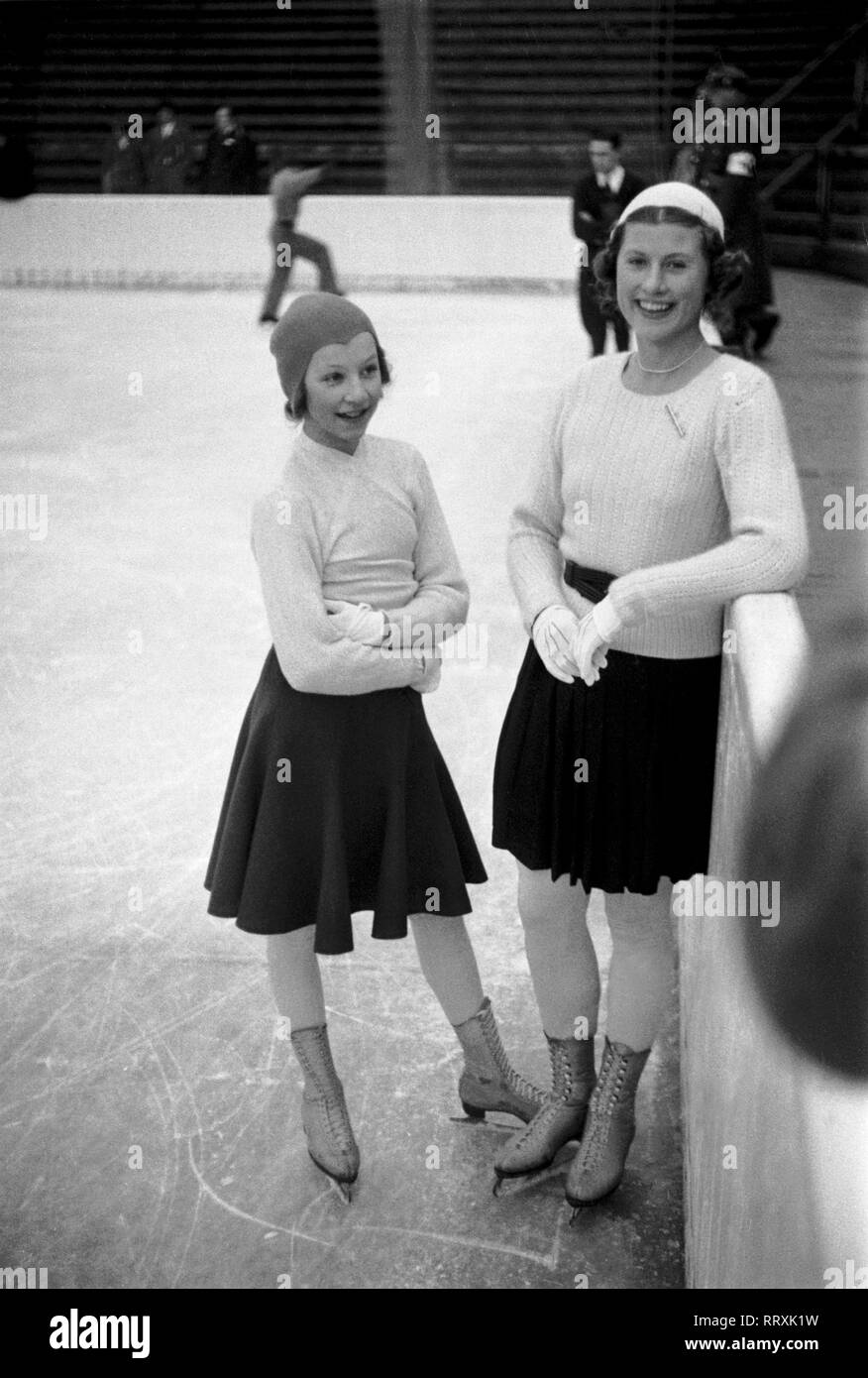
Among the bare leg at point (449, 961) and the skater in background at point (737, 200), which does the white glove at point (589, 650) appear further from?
the skater in background at point (737, 200)

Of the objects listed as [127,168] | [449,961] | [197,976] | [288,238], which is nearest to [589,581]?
[449,961]

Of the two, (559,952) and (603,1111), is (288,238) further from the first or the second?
(603,1111)

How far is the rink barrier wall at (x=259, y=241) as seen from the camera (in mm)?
14742

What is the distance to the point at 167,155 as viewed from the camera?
16062mm

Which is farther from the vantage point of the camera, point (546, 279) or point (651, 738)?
point (546, 279)

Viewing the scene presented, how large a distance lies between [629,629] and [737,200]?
7.16 m

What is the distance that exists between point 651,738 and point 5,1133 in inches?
53.4

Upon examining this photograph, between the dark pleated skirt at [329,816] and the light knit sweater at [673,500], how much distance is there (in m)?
0.33

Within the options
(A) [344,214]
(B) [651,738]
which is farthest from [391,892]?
(A) [344,214]

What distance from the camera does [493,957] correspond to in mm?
3188

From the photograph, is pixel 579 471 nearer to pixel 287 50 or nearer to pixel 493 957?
pixel 493 957

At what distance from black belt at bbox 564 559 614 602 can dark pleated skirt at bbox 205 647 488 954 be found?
340mm

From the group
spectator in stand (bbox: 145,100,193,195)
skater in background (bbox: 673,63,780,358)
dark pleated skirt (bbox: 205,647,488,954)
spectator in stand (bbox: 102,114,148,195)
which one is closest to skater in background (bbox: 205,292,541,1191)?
dark pleated skirt (bbox: 205,647,488,954)
